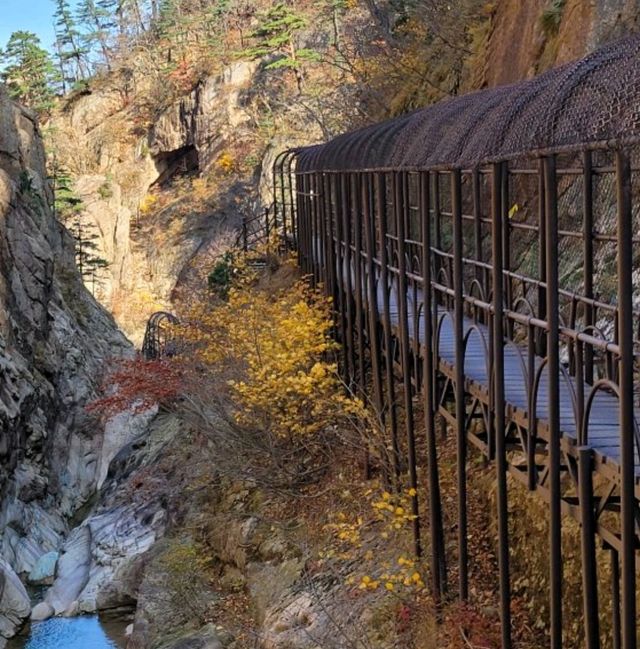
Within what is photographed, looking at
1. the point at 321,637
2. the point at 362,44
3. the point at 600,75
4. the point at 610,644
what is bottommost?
the point at 321,637

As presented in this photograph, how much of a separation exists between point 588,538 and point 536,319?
1734 mm

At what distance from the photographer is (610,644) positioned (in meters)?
7.53

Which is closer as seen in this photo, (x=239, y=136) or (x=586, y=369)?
(x=586, y=369)

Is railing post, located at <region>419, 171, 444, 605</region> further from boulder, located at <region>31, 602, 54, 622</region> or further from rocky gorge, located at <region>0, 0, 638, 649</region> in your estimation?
boulder, located at <region>31, 602, 54, 622</region>

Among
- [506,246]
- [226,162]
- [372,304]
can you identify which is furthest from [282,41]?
[506,246]

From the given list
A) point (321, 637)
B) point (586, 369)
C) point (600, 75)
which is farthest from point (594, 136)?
point (321, 637)

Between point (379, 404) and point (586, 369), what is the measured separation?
4.56m

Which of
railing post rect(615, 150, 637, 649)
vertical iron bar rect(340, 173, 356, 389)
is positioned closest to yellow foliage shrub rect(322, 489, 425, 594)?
vertical iron bar rect(340, 173, 356, 389)

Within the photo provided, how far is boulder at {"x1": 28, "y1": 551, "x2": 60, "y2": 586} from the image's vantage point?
21.2 m

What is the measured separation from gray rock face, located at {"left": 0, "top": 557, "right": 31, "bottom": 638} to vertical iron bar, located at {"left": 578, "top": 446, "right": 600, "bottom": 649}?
15.0 meters

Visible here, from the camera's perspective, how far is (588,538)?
5.49 meters

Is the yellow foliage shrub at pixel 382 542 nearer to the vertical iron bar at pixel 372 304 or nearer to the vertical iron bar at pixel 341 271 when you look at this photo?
Answer: the vertical iron bar at pixel 372 304

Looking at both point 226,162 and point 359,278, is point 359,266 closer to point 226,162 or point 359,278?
point 359,278

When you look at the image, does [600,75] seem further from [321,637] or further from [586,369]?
[321,637]
